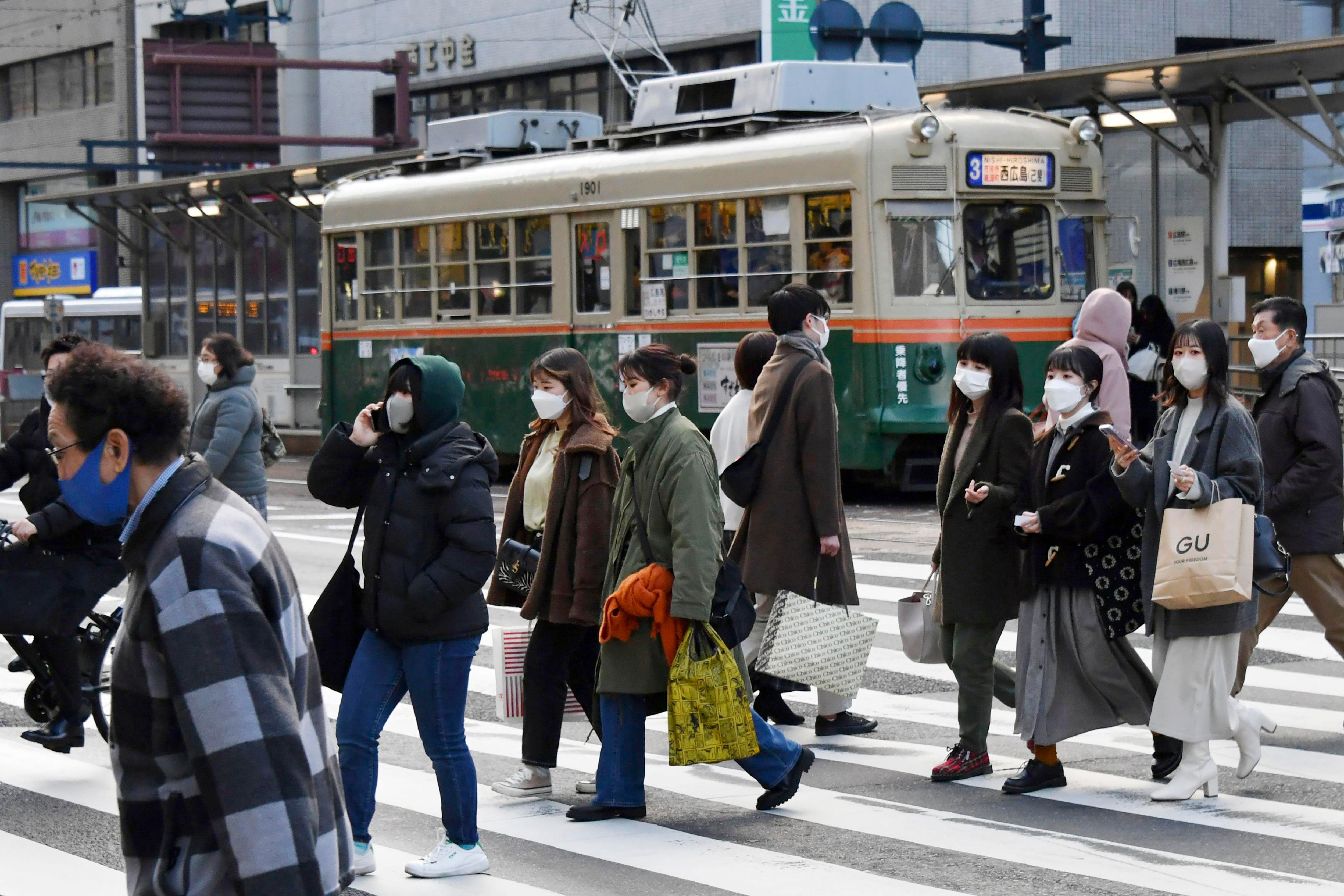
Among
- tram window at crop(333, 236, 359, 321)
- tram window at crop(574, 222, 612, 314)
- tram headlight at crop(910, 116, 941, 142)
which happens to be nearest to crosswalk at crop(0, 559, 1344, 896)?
tram headlight at crop(910, 116, 941, 142)

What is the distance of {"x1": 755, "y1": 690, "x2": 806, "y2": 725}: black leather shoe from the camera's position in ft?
28.1

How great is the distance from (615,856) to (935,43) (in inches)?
890

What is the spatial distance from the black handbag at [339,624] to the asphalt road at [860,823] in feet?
2.15

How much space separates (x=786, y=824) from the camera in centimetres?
680

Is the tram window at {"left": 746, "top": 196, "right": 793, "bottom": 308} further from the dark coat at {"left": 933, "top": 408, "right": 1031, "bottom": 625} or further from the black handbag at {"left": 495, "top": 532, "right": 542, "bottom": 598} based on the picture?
the black handbag at {"left": 495, "top": 532, "right": 542, "bottom": 598}

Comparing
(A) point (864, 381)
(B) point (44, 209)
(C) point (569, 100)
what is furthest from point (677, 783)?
(B) point (44, 209)

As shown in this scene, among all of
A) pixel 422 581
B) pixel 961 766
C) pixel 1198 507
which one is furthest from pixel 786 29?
pixel 422 581

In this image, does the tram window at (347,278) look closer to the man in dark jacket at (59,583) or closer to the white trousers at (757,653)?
the man in dark jacket at (59,583)

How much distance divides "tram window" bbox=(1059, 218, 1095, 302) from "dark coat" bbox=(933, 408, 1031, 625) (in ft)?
33.6

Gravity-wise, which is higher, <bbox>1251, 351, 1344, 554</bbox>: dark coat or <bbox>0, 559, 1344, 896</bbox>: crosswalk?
<bbox>1251, 351, 1344, 554</bbox>: dark coat

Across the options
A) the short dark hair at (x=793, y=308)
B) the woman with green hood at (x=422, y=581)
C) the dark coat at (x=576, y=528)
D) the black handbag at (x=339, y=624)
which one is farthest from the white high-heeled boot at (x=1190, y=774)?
the black handbag at (x=339, y=624)

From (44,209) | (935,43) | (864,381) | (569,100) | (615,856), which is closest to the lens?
(615,856)

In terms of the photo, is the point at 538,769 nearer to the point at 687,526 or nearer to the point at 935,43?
the point at 687,526

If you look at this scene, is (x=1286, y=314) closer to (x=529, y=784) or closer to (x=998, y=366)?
(x=998, y=366)
